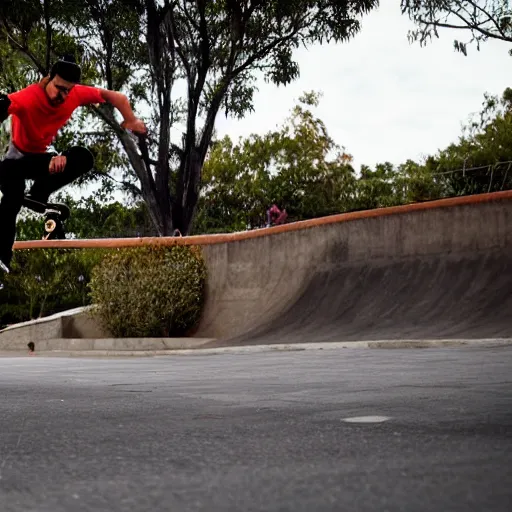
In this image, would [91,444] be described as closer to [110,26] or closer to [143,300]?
[143,300]

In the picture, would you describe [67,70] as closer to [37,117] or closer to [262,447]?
[37,117]

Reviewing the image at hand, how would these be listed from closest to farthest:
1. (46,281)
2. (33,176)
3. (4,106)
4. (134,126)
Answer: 1. (4,106)
2. (134,126)
3. (33,176)
4. (46,281)

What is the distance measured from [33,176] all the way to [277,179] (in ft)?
92.6

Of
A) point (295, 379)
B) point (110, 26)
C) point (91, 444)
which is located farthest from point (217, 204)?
point (91, 444)

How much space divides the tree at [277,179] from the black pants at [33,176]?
874 inches

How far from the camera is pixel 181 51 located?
71.5 ft

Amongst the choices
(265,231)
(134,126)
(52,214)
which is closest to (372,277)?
(265,231)

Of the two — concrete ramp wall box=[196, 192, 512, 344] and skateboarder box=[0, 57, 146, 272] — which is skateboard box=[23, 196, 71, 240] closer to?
skateboarder box=[0, 57, 146, 272]

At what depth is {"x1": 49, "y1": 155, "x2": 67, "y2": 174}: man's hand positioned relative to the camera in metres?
11.1

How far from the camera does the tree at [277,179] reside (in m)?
37.2

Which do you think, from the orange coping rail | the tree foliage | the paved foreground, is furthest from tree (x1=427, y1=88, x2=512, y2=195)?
the paved foreground

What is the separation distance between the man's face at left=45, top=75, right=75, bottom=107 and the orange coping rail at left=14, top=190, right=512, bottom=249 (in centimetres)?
588

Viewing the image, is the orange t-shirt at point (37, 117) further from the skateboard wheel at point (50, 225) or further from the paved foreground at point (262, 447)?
the paved foreground at point (262, 447)

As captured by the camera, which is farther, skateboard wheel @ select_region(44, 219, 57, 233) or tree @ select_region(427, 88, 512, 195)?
tree @ select_region(427, 88, 512, 195)
